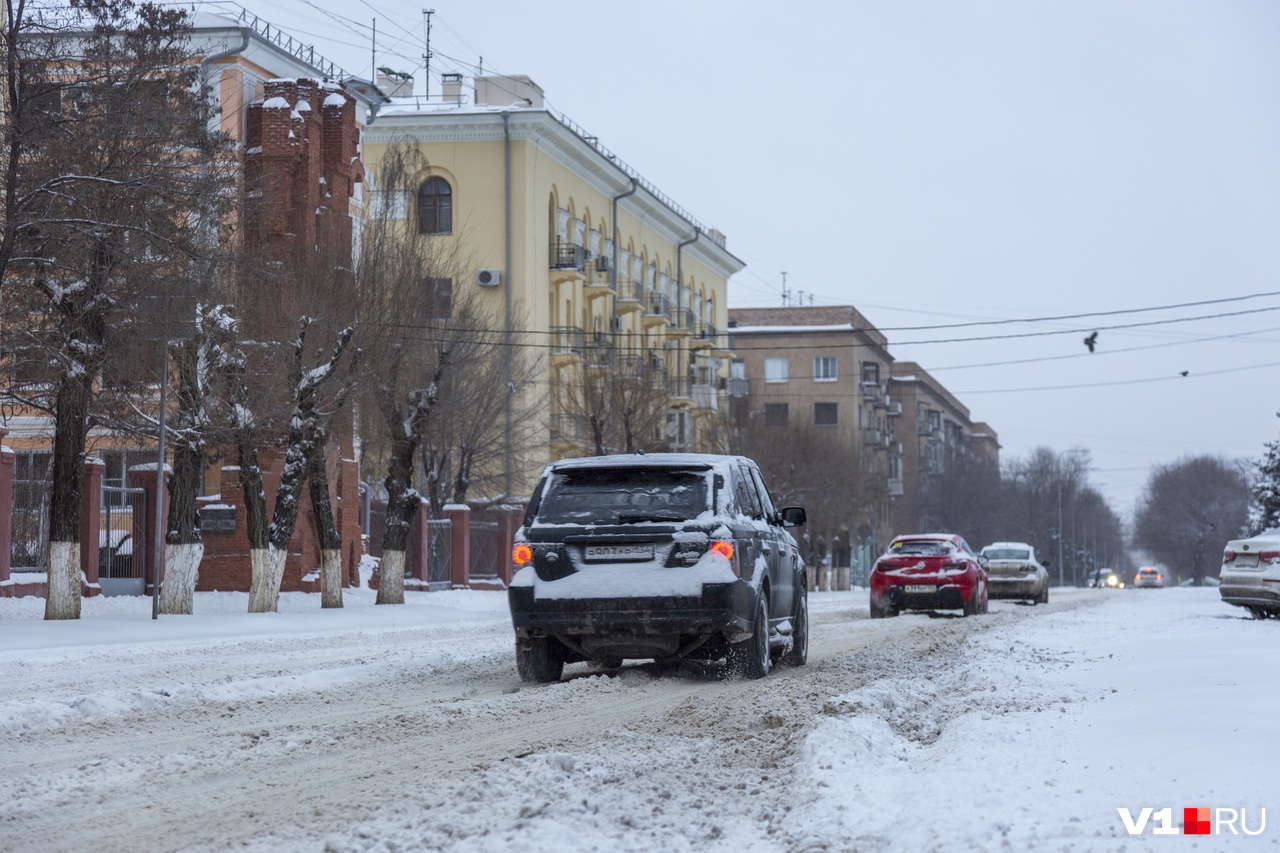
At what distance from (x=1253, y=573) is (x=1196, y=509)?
114 meters

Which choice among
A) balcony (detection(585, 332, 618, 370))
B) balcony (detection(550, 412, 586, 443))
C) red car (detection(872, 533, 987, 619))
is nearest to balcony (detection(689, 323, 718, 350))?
balcony (detection(585, 332, 618, 370))

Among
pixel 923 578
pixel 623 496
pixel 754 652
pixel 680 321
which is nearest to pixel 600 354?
pixel 680 321

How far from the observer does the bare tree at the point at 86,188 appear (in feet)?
66.6

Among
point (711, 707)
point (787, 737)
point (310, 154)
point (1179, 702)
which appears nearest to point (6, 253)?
point (711, 707)

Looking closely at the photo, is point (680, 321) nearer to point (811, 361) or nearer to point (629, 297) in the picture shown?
point (629, 297)

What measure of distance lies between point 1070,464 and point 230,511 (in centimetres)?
13165

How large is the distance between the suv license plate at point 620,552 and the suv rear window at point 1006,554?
28090 millimetres

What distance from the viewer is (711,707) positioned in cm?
1059

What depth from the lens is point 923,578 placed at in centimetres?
2750

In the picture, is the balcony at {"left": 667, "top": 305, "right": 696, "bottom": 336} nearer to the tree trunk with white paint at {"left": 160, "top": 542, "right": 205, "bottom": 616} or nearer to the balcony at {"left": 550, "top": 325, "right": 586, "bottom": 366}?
the balcony at {"left": 550, "top": 325, "right": 586, "bottom": 366}

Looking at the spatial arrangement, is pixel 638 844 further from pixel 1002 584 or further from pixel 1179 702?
pixel 1002 584

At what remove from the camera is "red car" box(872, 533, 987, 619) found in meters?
27.4

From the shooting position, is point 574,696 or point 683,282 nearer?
point 574,696

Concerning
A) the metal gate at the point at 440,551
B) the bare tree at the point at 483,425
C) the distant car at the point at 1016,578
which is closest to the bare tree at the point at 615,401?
the bare tree at the point at 483,425
